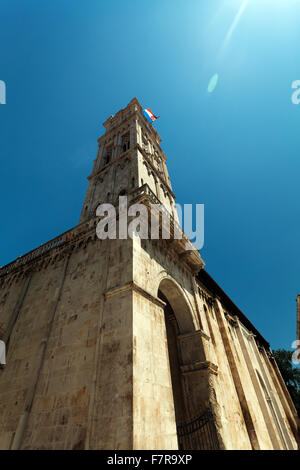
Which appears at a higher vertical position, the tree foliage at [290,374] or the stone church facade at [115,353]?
the tree foliage at [290,374]

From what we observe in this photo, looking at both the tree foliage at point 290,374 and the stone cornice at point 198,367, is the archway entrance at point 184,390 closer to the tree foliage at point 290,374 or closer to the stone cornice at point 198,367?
the stone cornice at point 198,367

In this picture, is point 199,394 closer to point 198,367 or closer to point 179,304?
point 198,367

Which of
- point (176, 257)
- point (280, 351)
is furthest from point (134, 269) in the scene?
point (280, 351)

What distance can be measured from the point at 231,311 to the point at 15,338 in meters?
18.4

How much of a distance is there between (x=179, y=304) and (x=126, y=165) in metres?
11.0

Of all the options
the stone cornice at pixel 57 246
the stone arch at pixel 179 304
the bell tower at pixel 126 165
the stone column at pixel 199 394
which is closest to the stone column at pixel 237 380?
the stone column at pixel 199 394

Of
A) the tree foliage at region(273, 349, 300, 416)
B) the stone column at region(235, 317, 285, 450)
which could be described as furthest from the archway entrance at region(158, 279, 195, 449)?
the tree foliage at region(273, 349, 300, 416)

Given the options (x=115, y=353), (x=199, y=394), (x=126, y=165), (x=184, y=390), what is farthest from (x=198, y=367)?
(x=126, y=165)

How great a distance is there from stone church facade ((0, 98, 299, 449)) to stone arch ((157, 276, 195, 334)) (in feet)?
0.18

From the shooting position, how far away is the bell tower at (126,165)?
15992 millimetres

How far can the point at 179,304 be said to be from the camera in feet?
39.4

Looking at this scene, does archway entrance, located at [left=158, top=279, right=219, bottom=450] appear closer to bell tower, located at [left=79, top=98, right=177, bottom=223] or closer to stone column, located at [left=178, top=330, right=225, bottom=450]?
stone column, located at [left=178, top=330, right=225, bottom=450]

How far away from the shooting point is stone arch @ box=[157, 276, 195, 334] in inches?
456

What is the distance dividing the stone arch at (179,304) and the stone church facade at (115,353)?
54 mm
